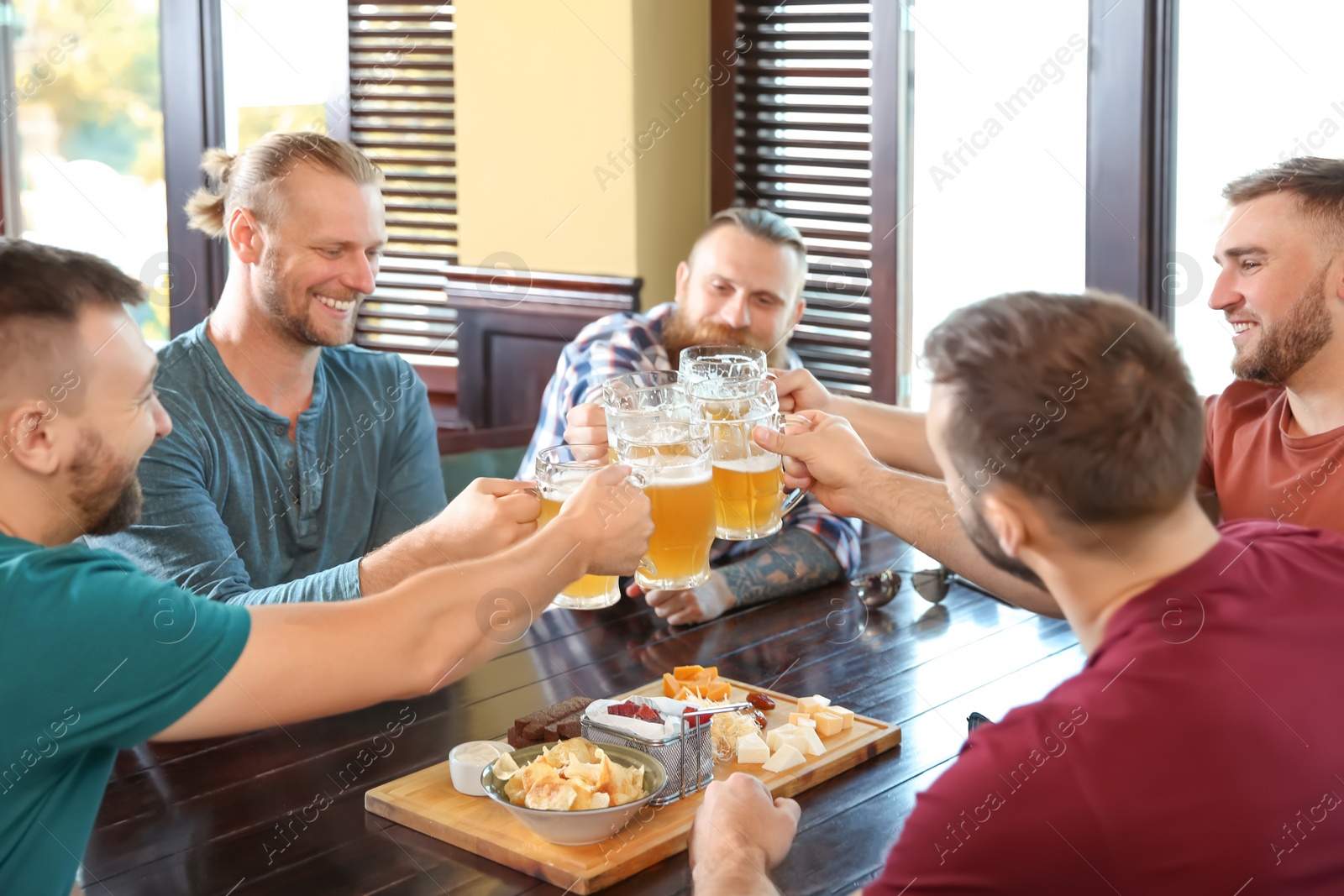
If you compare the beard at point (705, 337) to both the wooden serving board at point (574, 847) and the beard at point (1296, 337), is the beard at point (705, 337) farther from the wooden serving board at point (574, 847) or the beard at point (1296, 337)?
the wooden serving board at point (574, 847)

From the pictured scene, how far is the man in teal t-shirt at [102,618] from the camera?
51.4 inches

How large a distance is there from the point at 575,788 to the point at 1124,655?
0.69 meters

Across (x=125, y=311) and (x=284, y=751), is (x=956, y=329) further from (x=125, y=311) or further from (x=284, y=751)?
(x=284, y=751)

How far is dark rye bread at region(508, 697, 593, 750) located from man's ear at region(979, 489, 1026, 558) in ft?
2.38

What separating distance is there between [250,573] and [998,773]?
1819 millimetres

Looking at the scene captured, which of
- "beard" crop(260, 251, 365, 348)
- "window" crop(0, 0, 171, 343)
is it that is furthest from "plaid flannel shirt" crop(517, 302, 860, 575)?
"window" crop(0, 0, 171, 343)

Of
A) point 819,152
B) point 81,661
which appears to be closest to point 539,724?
point 81,661

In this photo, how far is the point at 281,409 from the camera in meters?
2.71

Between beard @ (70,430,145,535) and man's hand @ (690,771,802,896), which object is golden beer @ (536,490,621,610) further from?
beard @ (70,430,145,535)

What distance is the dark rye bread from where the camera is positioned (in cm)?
182

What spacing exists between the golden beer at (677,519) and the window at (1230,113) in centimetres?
212

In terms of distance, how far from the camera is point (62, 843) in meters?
1.45

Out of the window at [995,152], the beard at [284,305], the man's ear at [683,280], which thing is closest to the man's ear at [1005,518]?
the beard at [284,305]

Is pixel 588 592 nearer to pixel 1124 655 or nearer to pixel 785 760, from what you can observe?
pixel 785 760
